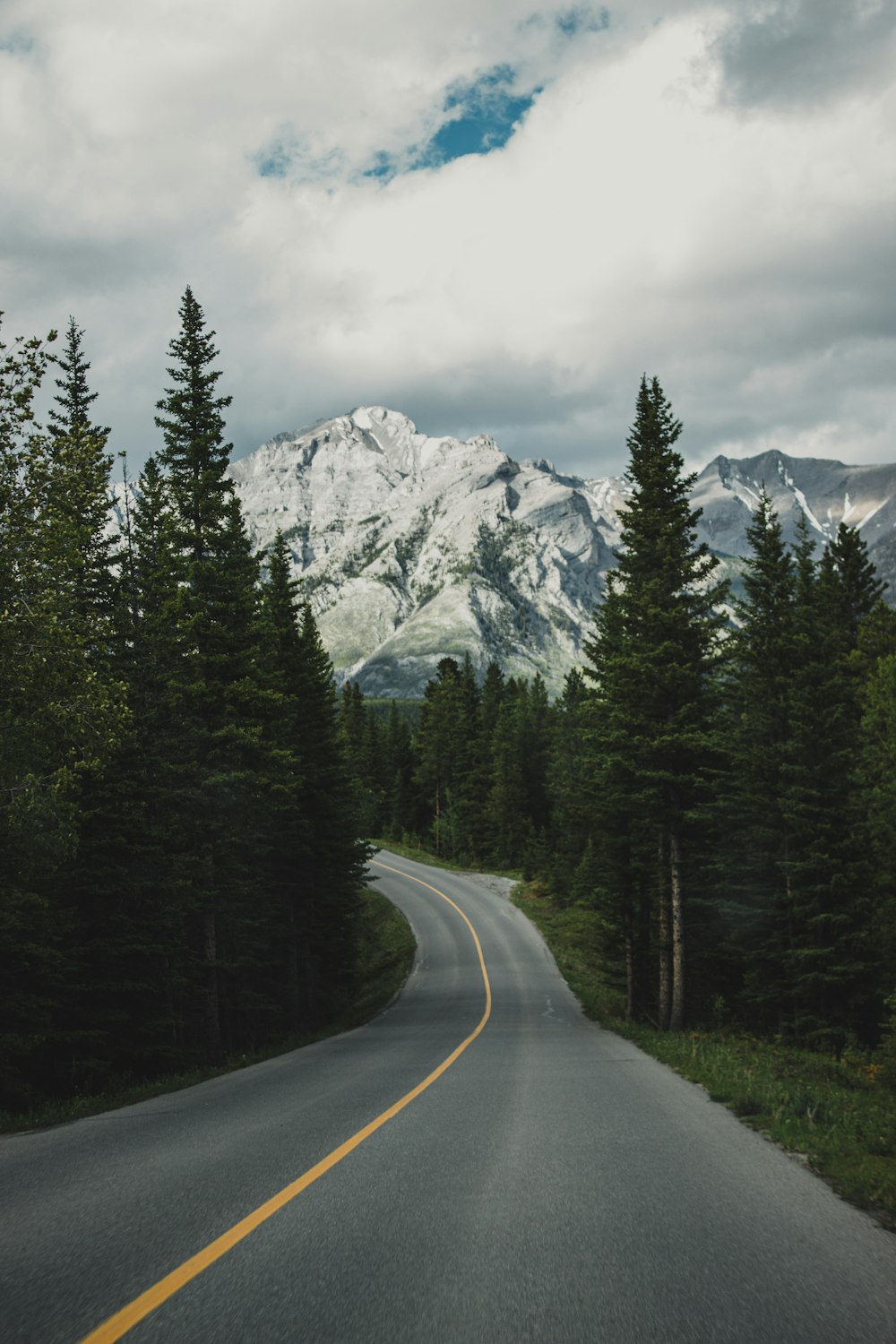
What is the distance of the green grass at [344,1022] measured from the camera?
35.9 ft

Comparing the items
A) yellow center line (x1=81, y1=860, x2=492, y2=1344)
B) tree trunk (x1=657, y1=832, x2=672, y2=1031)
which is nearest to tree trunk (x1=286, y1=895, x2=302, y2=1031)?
tree trunk (x1=657, y1=832, x2=672, y2=1031)

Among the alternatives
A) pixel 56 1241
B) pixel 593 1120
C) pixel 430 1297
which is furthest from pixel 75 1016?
pixel 430 1297

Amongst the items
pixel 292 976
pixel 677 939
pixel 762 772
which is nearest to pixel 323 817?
pixel 292 976

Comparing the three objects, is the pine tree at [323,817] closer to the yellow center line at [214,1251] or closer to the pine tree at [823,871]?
the pine tree at [823,871]

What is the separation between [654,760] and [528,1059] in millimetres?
10060

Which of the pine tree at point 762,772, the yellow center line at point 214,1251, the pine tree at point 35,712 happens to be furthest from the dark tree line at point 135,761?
the pine tree at point 762,772

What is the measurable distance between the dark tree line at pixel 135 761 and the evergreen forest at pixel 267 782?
0.09 meters

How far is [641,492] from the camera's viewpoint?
25.2m

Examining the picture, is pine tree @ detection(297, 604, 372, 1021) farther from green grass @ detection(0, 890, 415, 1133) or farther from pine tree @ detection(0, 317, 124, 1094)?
pine tree @ detection(0, 317, 124, 1094)

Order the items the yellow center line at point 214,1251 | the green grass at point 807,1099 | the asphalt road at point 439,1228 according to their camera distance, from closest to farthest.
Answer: the yellow center line at point 214,1251 < the asphalt road at point 439,1228 < the green grass at point 807,1099

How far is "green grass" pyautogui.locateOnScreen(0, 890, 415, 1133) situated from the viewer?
10.9 metres

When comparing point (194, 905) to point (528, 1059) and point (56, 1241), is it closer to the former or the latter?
point (528, 1059)

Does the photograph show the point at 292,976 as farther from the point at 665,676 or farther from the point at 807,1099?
the point at 807,1099

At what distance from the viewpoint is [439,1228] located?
5.07m
